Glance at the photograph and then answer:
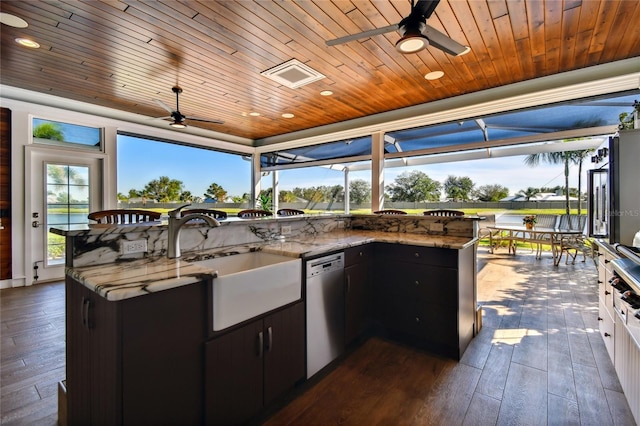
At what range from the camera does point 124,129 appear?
477cm

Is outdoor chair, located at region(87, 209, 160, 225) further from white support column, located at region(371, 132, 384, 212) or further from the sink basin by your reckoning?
white support column, located at region(371, 132, 384, 212)

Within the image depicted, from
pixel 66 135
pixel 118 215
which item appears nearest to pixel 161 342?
pixel 118 215

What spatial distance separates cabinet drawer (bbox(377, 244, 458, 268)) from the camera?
Answer: 2.17 m

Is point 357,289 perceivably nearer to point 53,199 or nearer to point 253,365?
point 253,365

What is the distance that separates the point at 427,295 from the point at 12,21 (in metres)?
4.08

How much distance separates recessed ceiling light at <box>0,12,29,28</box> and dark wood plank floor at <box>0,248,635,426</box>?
2.66 meters

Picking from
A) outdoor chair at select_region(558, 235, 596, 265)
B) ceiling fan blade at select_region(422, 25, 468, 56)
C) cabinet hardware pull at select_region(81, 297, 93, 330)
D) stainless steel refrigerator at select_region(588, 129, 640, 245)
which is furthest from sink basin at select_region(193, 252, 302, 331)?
outdoor chair at select_region(558, 235, 596, 265)

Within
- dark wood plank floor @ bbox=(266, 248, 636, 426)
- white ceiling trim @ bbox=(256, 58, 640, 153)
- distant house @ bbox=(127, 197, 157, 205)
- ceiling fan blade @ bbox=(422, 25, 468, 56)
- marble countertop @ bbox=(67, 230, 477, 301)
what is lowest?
dark wood plank floor @ bbox=(266, 248, 636, 426)

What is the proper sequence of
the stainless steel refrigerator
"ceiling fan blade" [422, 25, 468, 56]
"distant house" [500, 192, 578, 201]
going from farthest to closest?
"distant house" [500, 192, 578, 201], the stainless steel refrigerator, "ceiling fan blade" [422, 25, 468, 56]

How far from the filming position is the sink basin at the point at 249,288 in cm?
130

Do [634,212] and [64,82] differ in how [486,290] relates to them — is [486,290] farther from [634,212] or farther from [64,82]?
[64,82]

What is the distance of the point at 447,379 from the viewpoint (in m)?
1.96

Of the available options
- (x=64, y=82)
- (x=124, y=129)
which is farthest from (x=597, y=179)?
(x=124, y=129)

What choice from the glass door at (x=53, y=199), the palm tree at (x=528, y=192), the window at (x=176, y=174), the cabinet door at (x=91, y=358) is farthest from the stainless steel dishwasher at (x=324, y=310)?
the palm tree at (x=528, y=192)
